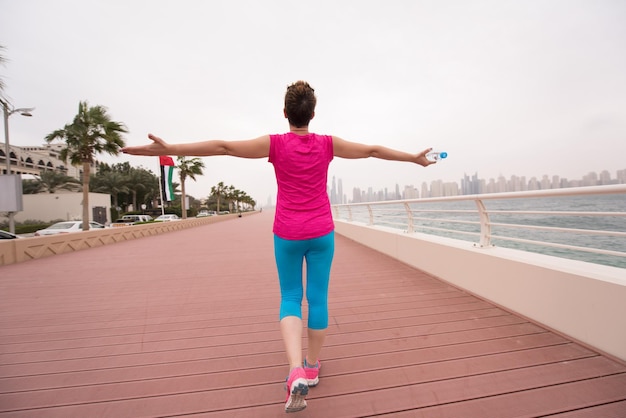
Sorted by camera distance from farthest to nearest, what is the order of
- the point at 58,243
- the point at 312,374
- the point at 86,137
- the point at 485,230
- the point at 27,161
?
the point at 27,161
the point at 86,137
the point at 58,243
the point at 485,230
the point at 312,374

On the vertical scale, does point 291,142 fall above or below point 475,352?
above

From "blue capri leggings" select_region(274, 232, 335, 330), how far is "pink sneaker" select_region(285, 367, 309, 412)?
298mm

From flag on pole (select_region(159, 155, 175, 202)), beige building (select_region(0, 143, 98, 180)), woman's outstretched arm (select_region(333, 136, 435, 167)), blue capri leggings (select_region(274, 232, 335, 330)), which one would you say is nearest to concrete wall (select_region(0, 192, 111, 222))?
beige building (select_region(0, 143, 98, 180))

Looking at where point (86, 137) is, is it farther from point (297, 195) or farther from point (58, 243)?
point (297, 195)

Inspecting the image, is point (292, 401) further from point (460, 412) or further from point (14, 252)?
point (14, 252)

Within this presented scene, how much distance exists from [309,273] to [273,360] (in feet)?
3.15

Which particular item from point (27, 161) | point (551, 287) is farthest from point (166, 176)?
point (27, 161)

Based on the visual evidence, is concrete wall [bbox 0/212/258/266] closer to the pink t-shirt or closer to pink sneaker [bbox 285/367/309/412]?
the pink t-shirt

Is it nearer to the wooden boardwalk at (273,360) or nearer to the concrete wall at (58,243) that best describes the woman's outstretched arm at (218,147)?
the wooden boardwalk at (273,360)

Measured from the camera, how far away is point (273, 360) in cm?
215

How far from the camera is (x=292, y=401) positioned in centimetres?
135

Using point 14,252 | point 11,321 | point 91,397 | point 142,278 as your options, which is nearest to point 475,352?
point 91,397

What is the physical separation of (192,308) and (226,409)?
6.36 ft

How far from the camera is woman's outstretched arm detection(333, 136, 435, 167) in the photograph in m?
1.75
